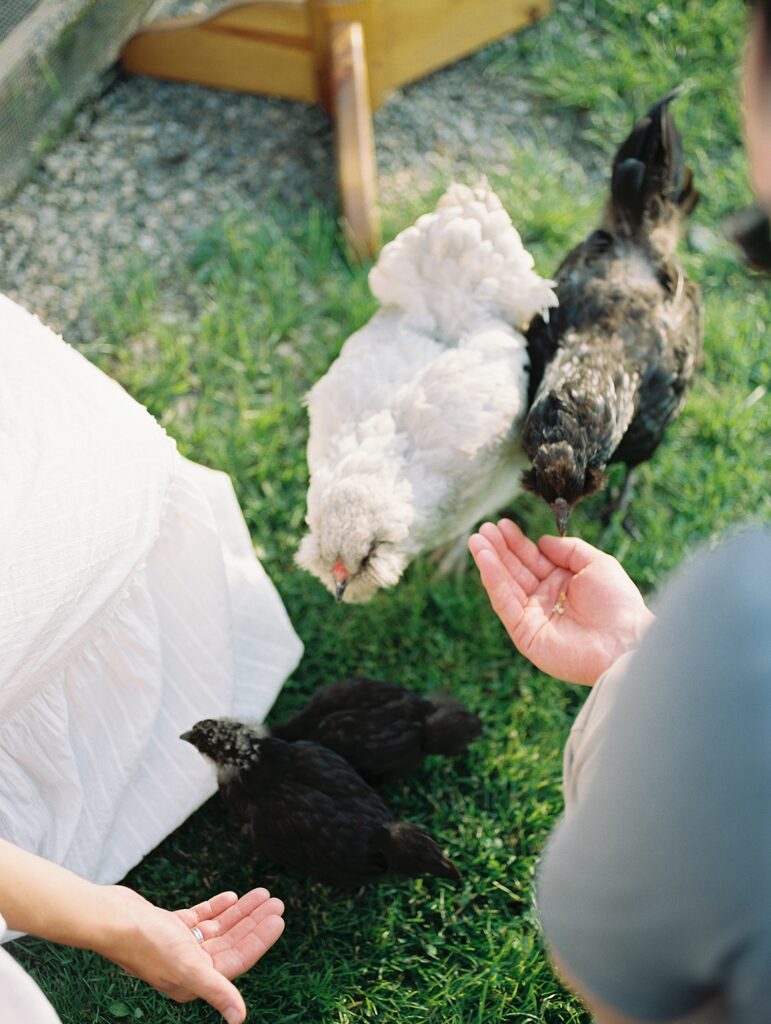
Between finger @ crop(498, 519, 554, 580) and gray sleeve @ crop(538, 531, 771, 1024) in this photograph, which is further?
finger @ crop(498, 519, 554, 580)

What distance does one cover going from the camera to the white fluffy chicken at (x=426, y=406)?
7.90ft

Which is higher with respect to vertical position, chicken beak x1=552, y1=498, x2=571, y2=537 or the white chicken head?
the white chicken head

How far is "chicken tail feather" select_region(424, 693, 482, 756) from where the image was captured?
93.4 inches

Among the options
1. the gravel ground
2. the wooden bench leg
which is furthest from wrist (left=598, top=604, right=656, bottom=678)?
the gravel ground

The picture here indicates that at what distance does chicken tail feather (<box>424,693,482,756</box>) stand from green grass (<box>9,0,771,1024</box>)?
0.15m

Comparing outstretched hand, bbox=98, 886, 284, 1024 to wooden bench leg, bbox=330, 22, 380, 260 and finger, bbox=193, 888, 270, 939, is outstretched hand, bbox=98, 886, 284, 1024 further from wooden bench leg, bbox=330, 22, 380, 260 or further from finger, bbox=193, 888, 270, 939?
wooden bench leg, bbox=330, 22, 380, 260

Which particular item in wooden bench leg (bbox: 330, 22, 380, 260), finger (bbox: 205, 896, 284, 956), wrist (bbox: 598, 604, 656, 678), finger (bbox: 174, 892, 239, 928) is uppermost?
wooden bench leg (bbox: 330, 22, 380, 260)

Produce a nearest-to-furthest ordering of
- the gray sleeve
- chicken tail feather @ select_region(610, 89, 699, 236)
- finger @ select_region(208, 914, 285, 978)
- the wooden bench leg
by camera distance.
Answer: the gray sleeve, finger @ select_region(208, 914, 285, 978), chicken tail feather @ select_region(610, 89, 699, 236), the wooden bench leg

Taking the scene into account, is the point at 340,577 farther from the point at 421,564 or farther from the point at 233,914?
the point at 233,914

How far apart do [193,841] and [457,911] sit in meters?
0.66

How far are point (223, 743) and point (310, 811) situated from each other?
0.83 feet

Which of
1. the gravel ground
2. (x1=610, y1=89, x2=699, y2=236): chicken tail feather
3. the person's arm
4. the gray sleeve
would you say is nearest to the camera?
the gray sleeve

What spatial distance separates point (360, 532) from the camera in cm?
234

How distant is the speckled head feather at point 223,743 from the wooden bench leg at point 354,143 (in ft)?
6.26
